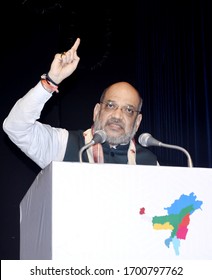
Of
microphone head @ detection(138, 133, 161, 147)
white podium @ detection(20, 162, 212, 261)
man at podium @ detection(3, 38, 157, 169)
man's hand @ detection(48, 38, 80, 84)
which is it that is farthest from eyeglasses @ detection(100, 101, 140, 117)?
white podium @ detection(20, 162, 212, 261)

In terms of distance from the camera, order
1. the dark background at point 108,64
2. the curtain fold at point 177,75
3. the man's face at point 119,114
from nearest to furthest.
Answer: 1. the man's face at point 119,114
2. the curtain fold at point 177,75
3. the dark background at point 108,64

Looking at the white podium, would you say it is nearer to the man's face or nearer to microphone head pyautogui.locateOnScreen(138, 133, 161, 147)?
microphone head pyautogui.locateOnScreen(138, 133, 161, 147)

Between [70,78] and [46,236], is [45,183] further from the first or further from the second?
[70,78]

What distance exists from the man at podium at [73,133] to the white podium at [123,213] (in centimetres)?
61

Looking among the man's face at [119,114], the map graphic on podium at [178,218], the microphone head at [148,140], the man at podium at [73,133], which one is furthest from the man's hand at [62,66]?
the map graphic on podium at [178,218]

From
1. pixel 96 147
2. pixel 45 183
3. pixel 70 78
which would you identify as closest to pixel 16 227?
pixel 70 78

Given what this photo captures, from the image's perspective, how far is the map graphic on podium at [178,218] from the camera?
1514mm

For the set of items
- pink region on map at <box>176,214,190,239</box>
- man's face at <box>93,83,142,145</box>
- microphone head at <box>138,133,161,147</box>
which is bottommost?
pink region on map at <box>176,214,190,239</box>

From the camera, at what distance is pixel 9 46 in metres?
3.77

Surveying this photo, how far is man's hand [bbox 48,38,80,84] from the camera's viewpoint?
2084mm

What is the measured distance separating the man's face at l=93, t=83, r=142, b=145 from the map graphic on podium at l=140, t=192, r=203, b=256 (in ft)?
3.40

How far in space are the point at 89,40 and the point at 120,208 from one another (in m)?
2.58

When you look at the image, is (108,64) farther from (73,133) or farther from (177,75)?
(73,133)

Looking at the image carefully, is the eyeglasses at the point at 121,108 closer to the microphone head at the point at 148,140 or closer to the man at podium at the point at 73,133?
the man at podium at the point at 73,133
